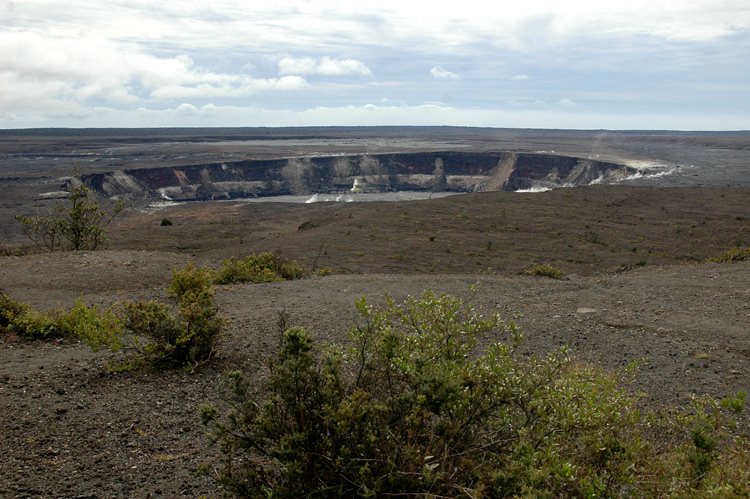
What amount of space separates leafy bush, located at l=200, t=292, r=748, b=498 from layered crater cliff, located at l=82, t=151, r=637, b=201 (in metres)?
71.0

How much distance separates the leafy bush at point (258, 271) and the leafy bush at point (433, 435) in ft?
37.4

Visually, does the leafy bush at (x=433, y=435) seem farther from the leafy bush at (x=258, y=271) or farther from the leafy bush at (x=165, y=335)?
the leafy bush at (x=258, y=271)

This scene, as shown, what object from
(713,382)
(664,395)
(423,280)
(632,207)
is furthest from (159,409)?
(632,207)

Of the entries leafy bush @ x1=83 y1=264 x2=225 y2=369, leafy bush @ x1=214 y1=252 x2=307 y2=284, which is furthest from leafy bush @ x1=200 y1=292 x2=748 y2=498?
leafy bush @ x1=214 y1=252 x2=307 y2=284

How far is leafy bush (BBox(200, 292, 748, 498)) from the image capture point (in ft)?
11.1

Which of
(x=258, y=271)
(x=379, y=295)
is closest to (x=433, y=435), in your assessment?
(x=379, y=295)

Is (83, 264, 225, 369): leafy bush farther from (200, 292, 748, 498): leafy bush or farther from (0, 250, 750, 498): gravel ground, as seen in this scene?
(200, 292, 748, 498): leafy bush

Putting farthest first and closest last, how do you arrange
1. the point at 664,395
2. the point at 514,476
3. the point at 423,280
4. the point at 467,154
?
the point at 467,154 < the point at 423,280 < the point at 664,395 < the point at 514,476

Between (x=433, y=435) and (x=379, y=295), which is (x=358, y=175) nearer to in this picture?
(x=379, y=295)

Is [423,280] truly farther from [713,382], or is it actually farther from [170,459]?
[170,459]

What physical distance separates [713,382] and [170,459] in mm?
7083

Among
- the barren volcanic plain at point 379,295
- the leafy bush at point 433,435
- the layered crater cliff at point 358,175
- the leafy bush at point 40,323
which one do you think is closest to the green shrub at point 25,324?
the leafy bush at point 40,323

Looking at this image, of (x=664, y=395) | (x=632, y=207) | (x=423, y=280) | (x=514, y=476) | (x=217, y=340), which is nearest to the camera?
(x=514, y=476)

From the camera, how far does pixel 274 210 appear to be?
203 ft
